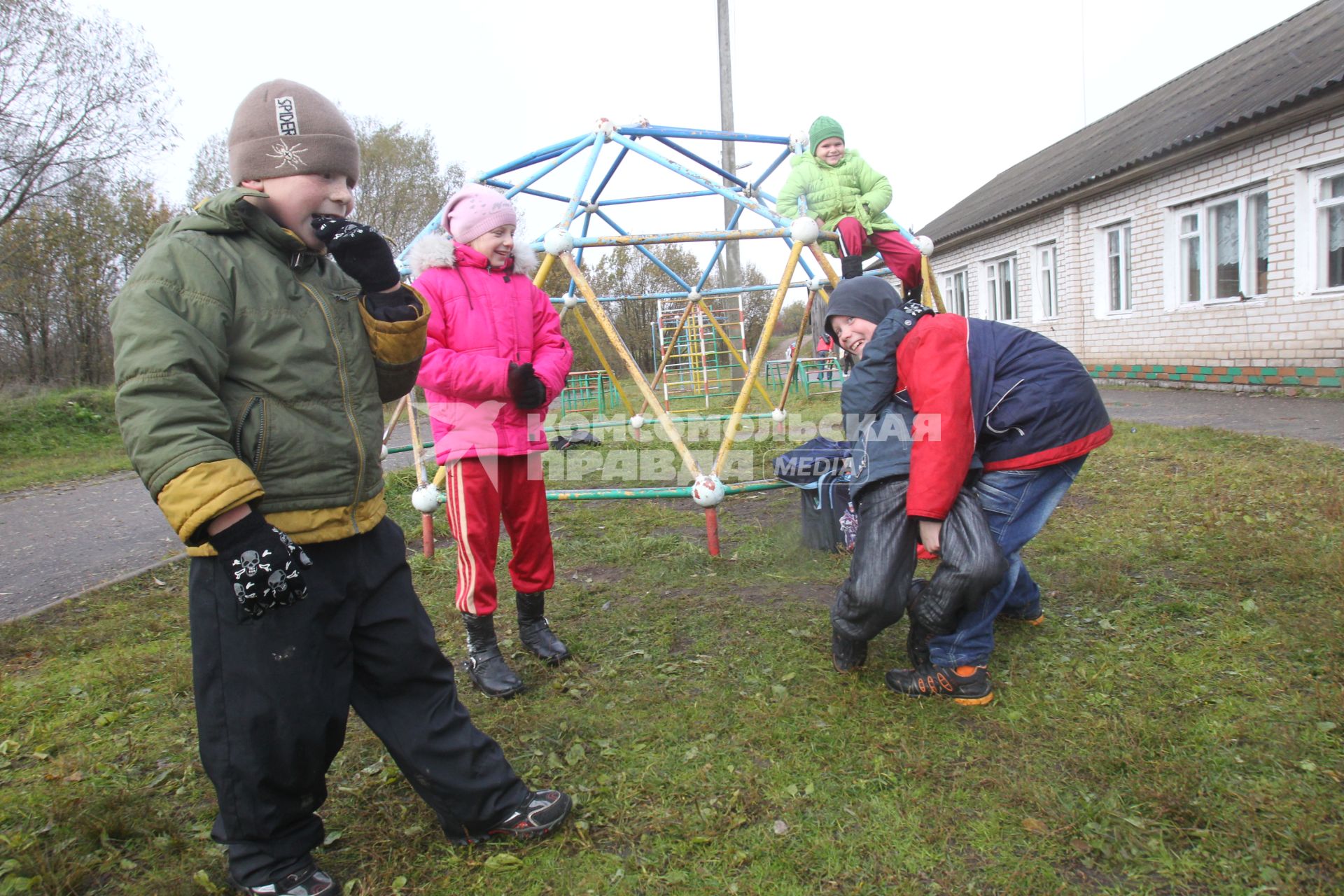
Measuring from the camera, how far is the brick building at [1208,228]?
29.4 feet

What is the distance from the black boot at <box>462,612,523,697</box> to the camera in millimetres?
2686

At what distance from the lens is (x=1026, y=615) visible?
2949 mm

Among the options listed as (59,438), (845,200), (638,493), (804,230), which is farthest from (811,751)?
(59,438)

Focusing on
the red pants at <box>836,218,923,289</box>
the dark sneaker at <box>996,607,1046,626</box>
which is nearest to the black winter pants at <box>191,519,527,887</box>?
the dark sneaker at <box>996,607,1046,626</box>

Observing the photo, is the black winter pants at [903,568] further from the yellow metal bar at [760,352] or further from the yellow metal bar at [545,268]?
the yellow metal bar at [545,268]

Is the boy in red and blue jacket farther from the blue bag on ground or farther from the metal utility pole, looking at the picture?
the metal utility pole

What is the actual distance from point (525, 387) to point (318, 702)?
4.41 feet

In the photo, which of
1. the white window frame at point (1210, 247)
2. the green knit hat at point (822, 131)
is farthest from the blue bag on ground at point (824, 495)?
the white window frame at point (1210, 247)

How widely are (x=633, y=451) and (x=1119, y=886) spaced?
21.9 ft

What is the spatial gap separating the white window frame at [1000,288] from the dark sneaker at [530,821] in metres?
16.7

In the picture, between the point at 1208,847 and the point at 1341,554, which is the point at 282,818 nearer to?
the point at 1208,847

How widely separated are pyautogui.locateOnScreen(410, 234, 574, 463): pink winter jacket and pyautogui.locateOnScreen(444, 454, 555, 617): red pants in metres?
0.06

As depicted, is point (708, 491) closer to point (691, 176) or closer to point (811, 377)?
point (691, 176)

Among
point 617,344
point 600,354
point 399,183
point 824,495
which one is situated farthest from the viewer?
point 399,183
